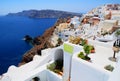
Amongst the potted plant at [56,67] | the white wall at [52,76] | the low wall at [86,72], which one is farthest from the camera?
the potted plant at [56,67]

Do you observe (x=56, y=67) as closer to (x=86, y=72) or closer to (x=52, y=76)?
(x=52, y=76)

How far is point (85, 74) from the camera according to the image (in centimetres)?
569

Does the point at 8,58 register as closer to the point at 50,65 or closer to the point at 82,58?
the point at 50,65

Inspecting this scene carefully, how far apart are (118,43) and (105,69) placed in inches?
61.0

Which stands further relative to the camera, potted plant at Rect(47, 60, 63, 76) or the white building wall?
potted plant at Rect(47, 60, 63, 76)

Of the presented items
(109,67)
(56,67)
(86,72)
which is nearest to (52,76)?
(56,67)

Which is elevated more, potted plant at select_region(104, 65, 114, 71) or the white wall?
potted plant at select_region(104, 65, 114, 71)

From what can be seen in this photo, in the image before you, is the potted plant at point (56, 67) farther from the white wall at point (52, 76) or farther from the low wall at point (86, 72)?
the low wall at point (86, 72)

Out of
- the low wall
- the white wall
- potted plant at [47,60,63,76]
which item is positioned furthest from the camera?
potted plant at [47,60,63,76]

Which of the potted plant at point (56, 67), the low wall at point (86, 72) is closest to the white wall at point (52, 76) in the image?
the potted plant at point (56, 67)

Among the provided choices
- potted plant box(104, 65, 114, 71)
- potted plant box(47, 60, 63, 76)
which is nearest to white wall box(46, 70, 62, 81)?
potted plant box(47, 60, 63, 76)

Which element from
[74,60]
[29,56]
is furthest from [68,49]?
A: [29,56]

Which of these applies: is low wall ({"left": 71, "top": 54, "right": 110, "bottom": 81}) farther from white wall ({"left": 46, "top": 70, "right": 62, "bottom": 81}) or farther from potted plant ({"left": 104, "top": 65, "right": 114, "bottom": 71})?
white wall ({"left": 46, "top": 70, "right": 62, "bottom": 81})

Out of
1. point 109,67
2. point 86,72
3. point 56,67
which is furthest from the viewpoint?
point 56,67
